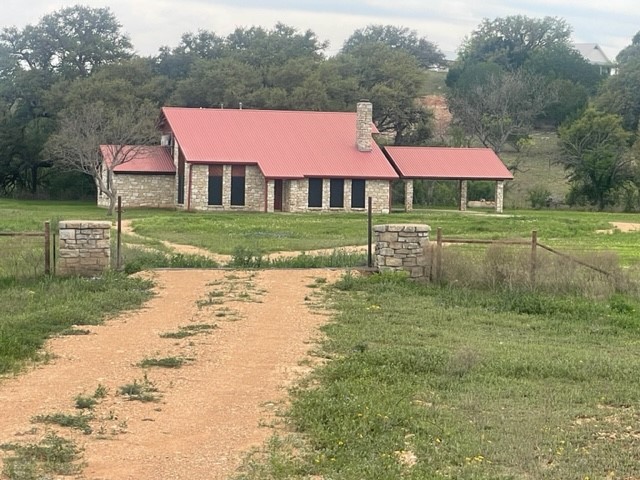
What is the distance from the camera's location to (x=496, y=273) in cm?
1630

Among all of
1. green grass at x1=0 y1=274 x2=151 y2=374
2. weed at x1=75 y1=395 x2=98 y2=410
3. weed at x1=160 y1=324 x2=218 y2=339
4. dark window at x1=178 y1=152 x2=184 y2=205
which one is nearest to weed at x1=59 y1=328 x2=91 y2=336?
green grass at x1=0 y1=274 x2=151 y2=374

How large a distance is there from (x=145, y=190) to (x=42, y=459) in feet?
141

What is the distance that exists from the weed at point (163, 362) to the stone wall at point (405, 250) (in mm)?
7758

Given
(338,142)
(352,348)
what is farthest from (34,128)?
(352,348)

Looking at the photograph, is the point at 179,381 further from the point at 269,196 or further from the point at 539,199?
the point at 539,199

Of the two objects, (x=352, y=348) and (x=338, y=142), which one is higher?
(x=338, y=142)

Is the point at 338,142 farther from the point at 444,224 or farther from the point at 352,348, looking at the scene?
the point at 352,348

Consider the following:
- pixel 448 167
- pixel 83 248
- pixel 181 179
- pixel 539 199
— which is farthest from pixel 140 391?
pixel 539 199

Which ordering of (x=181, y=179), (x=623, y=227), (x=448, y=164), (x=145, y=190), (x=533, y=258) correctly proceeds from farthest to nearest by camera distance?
(x=448, y=164) → (x=145, y=190) → (x=181, y=179) → (x=623, y=227) → (x=533, y=258)

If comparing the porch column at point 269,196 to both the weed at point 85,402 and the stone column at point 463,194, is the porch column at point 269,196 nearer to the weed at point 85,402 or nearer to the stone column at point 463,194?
the stone column at point 463,194

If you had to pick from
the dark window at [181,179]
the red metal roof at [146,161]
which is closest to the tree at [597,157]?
the dark window at [181,179]

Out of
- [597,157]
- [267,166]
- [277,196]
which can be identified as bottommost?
[277,196]

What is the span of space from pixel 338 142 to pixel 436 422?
41.2 m

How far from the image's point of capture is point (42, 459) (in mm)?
6750
